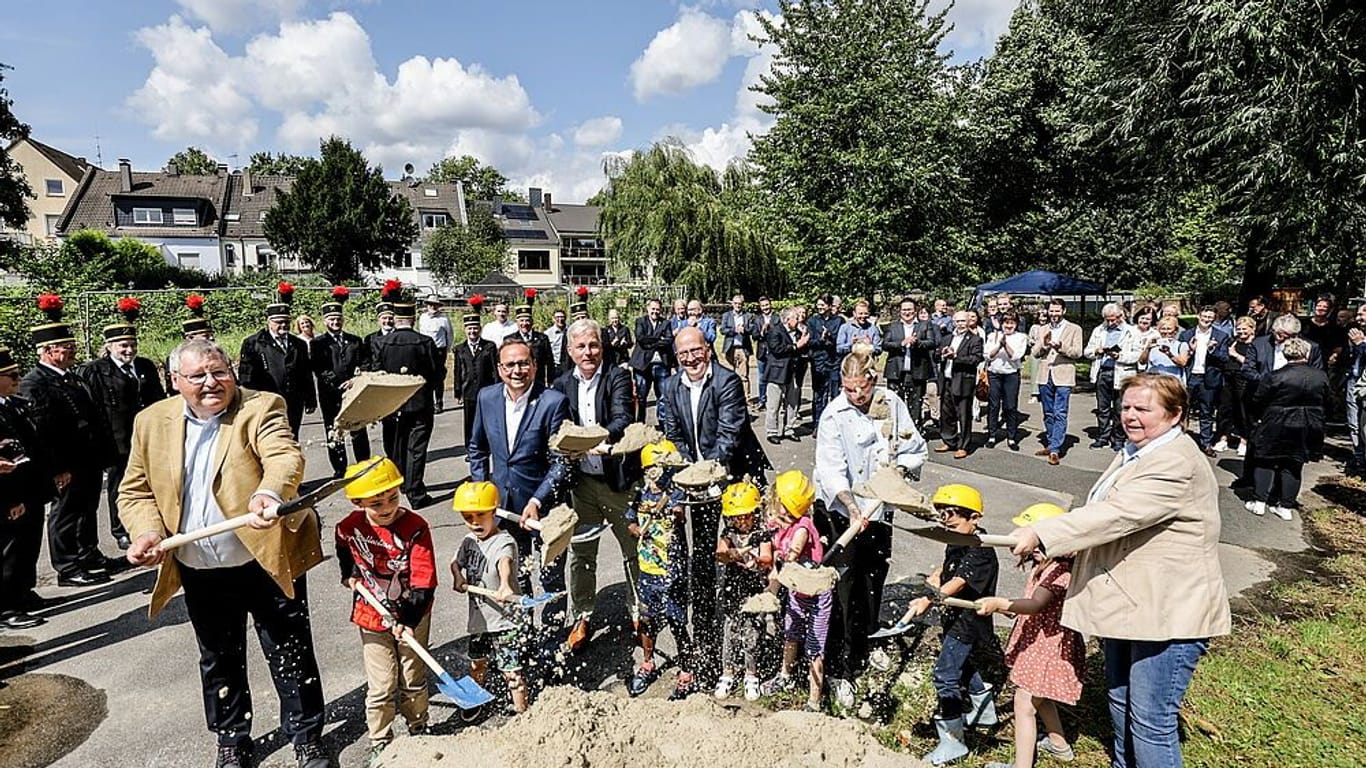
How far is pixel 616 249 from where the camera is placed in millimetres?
26297

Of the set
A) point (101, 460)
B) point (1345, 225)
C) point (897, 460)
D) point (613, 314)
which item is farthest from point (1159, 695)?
point (1345, 225)

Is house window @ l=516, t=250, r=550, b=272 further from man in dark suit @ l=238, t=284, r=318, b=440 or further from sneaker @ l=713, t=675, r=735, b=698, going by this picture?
Answer: sneaker @ l=713, t=675, r=735, b=698

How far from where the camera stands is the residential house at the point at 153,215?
45.7 m

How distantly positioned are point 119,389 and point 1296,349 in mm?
10993

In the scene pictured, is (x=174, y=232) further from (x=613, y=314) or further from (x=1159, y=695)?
(x=1159, y=695)

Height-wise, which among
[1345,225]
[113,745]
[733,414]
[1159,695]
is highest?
[1345,225]

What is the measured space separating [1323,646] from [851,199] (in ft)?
62.8

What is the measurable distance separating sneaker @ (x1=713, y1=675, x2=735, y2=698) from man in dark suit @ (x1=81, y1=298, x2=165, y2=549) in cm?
553

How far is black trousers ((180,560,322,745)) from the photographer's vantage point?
333 cm

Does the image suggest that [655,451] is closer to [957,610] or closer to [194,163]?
[957,610]

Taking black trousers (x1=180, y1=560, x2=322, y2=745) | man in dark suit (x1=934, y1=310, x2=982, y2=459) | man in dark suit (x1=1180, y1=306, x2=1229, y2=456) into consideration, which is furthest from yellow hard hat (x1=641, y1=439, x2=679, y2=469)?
man in dark suit (x1=1180, y1=306, x2=1229, y2=456)

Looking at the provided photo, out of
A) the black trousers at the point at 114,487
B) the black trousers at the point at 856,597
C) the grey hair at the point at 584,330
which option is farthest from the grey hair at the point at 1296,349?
the black trousers at the point at 114,487

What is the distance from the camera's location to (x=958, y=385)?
9.62 m

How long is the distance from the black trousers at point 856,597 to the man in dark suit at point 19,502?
527cm
